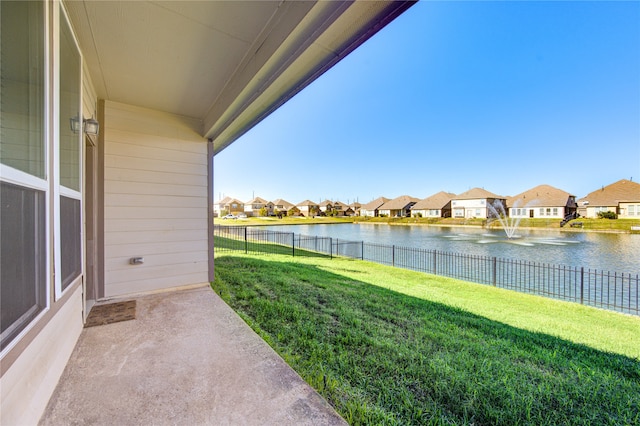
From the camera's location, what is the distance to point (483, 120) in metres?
24.7

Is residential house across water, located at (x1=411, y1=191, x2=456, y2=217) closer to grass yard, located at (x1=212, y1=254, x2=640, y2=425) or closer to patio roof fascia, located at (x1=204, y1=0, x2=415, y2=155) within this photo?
grass yard, located at (x1=212, y1=254, x2=640, y2=425)

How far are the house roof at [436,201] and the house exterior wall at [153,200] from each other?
38928 millimetres

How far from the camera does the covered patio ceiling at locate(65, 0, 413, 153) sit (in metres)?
1.64

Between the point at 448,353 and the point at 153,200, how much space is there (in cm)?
430

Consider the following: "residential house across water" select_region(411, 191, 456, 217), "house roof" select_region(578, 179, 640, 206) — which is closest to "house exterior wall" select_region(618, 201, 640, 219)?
"house roof" select_region(578, 179, 640, 206)

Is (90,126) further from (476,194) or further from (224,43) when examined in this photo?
(476,194)

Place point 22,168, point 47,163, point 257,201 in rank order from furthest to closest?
point 257,201
point 47,163
point 22,168

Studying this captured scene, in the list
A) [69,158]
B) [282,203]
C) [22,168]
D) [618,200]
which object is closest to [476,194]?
[618,200]

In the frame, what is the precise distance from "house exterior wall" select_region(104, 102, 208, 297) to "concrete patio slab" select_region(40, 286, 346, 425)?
117cm

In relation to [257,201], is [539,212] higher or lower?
lower

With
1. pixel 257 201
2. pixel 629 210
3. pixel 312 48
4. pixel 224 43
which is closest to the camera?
pixel 312 48

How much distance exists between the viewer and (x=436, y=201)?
39125 mm

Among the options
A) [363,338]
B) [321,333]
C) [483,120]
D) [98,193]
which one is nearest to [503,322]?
[363,338]

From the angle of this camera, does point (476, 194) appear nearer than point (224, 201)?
Yes
